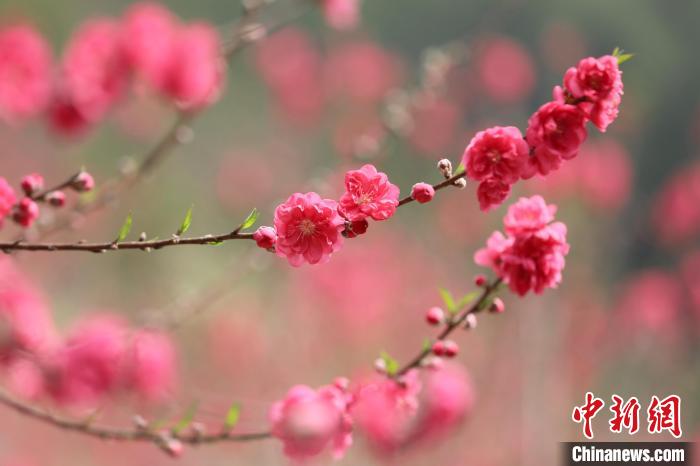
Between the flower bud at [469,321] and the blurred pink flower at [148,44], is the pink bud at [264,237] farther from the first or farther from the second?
the blurred pink flower at [148,44]

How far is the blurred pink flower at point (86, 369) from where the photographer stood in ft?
3.46

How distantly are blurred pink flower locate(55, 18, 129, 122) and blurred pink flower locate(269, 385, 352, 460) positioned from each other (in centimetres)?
66

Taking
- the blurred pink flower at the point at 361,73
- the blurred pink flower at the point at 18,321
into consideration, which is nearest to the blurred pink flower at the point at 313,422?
the blurred pink flower at the point at 18,321

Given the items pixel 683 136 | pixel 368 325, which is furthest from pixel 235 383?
pixel 683 136

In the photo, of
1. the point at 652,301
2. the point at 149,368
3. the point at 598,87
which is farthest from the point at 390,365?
the point at 652,301

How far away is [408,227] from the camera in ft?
9.92

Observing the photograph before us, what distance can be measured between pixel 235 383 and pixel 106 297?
72 cm

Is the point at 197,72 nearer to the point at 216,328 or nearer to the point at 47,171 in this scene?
the point at 216,328

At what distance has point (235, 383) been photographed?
94.4 inches

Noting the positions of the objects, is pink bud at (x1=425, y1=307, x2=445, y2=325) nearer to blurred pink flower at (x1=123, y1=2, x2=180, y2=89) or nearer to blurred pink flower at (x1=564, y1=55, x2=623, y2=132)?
blurred pink flower at (x1=564, y1=55, x2=623, y2=132)

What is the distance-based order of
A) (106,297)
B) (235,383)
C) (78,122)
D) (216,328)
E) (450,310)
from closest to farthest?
(450,310) < (78,122) < (235,383) < (216,328) < (106,297)

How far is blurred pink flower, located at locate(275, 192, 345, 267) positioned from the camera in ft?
1.75

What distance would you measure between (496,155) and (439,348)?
0.57 feet

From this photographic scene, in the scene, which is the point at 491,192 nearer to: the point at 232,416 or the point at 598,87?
the point at 598,87
